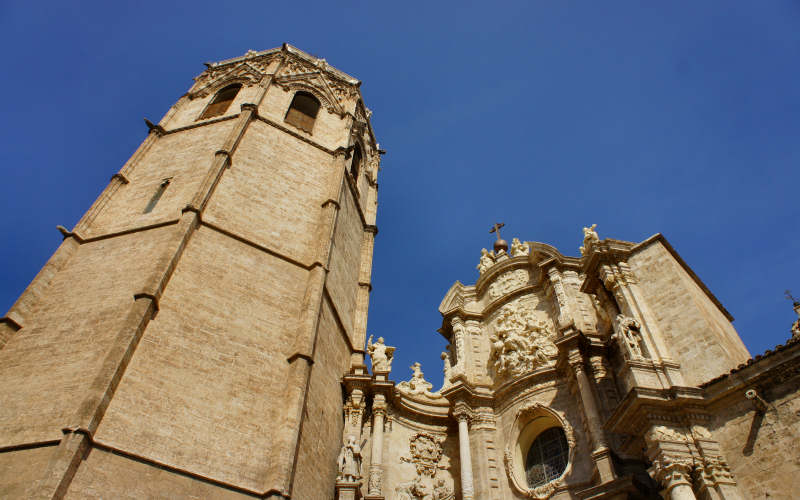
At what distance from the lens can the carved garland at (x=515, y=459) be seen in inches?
497

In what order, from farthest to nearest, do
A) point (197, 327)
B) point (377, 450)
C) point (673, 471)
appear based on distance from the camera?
point (377, 450), point (197, 327), point (673, 471)

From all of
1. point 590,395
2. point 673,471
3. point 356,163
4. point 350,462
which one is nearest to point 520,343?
point 590,395

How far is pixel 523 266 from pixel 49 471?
13.5 meters

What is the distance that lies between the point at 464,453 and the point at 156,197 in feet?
34.1

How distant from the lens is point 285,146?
1939cm

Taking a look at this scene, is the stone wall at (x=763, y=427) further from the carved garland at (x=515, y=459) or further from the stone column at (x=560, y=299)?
the stone column at (x=560, y=299)

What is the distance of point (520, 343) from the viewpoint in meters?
15.7

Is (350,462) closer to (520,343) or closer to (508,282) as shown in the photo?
(520,343)

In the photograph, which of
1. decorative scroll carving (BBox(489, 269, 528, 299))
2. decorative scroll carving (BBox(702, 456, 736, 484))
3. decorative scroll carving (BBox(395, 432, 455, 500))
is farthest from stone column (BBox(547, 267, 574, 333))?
decorative scroll carving (BBox(702, 456, 736, 484))

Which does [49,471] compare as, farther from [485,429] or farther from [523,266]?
[523,266]

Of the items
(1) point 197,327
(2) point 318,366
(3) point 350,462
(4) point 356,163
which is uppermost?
(4) point 356,163

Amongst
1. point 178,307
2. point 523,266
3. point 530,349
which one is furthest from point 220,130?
point 530,349

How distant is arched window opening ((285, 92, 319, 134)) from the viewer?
850 inches

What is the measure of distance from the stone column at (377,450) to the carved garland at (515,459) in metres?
2.91
